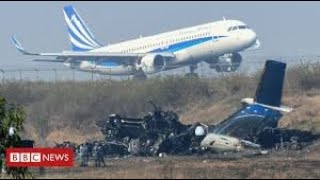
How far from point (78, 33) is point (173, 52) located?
27.3m

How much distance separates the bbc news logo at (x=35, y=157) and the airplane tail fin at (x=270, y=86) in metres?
18.5

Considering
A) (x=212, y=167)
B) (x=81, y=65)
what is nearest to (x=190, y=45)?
(x=81, y=65)

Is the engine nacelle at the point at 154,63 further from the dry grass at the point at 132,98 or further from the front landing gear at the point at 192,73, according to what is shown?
the dry grass at the point at 132,98

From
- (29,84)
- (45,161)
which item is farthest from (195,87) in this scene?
(45,161)

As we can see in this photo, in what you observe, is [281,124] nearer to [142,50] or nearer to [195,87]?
[195,87]

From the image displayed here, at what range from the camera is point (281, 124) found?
61.6 metres

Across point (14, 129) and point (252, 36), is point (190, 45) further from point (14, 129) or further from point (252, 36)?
point (14, 129)

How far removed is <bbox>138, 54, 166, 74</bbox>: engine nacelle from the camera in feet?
293

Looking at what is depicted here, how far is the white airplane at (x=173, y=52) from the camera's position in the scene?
86.8m

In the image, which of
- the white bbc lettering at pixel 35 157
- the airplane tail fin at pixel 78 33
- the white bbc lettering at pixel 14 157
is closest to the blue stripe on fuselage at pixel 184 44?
the airplane tail fin at pixel 78 33

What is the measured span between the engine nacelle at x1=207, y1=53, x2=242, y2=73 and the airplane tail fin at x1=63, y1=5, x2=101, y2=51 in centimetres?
2492

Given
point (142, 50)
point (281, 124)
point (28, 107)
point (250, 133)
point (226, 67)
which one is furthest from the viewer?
point (142, 50)

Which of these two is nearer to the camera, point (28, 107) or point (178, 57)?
point (28, 107)

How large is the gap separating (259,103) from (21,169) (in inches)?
898
